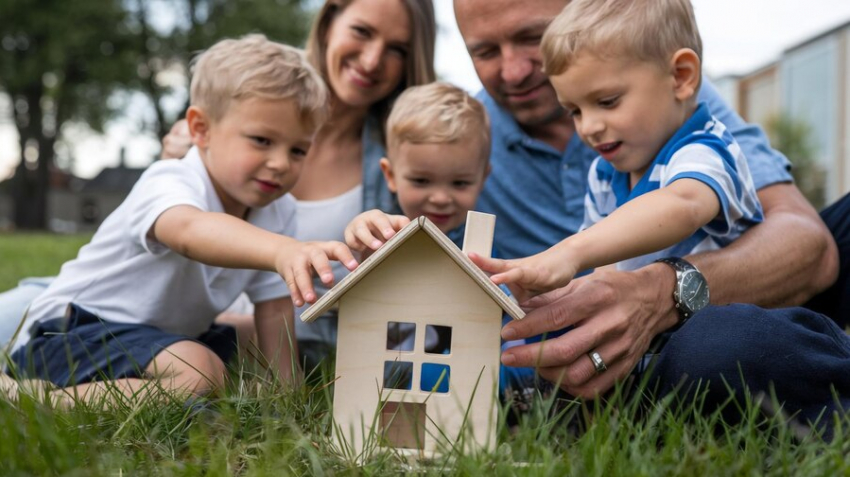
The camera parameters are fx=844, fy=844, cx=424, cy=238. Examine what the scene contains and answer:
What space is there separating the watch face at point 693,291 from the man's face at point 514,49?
4.16 feet

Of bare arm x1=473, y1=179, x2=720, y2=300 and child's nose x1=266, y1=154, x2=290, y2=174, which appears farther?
child's nose x1=266, y1=154, x2=290, y2=174

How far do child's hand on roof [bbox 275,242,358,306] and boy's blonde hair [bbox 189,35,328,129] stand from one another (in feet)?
3.42

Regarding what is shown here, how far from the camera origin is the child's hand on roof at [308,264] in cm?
189

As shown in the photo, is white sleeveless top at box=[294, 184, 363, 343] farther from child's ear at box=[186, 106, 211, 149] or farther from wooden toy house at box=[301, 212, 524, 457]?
wooden toy house at box=[301, 212, 524, 457]

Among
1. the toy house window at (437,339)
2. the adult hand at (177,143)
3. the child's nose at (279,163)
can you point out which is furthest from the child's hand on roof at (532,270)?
the adult hand at (177,143)

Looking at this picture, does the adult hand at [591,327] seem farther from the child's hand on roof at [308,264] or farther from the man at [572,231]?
the child's hand on roof at [308,264]

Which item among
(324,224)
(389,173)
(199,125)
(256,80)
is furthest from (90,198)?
(256,80)

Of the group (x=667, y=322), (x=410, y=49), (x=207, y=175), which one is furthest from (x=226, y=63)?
(x=667, y=322)

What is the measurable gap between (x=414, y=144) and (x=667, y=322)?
133cm

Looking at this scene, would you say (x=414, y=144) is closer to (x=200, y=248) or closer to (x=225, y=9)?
(x=200, y=248)

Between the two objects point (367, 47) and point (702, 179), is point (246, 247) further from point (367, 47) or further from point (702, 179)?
point (367, 47)

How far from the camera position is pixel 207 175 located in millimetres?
2986

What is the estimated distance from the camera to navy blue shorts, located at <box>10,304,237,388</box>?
2.63 metres

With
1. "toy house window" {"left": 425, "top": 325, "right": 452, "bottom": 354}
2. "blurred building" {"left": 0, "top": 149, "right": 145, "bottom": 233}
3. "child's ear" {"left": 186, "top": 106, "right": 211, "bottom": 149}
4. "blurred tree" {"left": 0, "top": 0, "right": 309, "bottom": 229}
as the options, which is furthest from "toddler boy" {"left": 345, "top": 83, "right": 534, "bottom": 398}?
"blurred building" {"left": 0, "top": 149, "right": 145, "bottom": 233}
